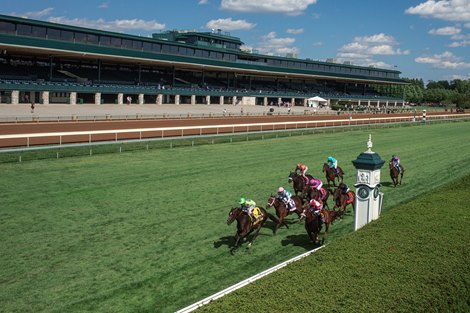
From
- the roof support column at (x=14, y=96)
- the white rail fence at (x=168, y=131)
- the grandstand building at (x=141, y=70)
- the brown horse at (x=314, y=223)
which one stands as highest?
the grandstand building at (x=141, y=70)

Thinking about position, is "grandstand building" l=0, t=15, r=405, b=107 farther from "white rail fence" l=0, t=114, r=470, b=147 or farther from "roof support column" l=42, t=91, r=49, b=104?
"white rail fence" l=0, t=114, r=470, b=147

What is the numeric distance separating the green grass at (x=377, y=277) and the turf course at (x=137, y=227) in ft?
2.46

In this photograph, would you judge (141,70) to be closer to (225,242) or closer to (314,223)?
(225,242)

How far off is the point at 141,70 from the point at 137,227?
52943 millimetres

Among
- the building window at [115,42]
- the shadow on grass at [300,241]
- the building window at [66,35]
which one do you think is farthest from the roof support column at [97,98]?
the shadow on grass at [300,241]

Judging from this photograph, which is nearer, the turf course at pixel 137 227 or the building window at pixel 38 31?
the turf course at pixel 137 227

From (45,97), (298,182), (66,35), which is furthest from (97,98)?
(298,182)

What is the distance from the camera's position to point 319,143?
91.6 ft

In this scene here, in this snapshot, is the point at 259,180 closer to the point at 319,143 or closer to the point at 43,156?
the point at 43,156

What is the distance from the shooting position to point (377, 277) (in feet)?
19.4

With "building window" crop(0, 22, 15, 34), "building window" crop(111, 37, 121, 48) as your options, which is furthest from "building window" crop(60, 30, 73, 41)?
"building window" crop(111, 37, 121, 48)

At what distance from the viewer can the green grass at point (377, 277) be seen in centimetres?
517

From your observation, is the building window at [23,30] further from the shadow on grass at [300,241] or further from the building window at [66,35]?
the shadow on grass at [300,241]

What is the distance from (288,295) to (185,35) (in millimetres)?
74413
